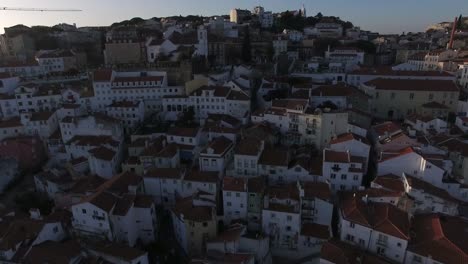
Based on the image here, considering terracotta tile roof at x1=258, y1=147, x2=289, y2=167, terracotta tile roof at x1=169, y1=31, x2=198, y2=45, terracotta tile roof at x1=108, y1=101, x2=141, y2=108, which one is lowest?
terracotta tile roof at x1=258, y1=147, x2=289, y2=167

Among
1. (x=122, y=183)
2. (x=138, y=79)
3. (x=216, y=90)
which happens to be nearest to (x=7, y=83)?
(x=138, y=79)

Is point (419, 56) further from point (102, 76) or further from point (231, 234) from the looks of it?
point (102, 76)

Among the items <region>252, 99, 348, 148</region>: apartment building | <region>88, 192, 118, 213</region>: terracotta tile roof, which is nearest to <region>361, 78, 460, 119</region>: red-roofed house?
<region>252, 99, 348, 148</region>: apartment building

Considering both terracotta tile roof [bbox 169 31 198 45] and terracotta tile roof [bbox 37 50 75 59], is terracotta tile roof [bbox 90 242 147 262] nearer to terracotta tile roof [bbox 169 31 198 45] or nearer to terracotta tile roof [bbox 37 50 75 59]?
terracotta tile roof [bbox 169 31 198 45]

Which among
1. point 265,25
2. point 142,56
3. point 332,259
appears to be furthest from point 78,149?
point 265,25

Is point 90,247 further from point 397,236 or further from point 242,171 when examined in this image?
point 397,236

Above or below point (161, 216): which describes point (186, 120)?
above

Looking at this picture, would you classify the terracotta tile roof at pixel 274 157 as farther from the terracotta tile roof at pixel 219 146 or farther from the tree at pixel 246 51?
the tree at pixel 246 51
